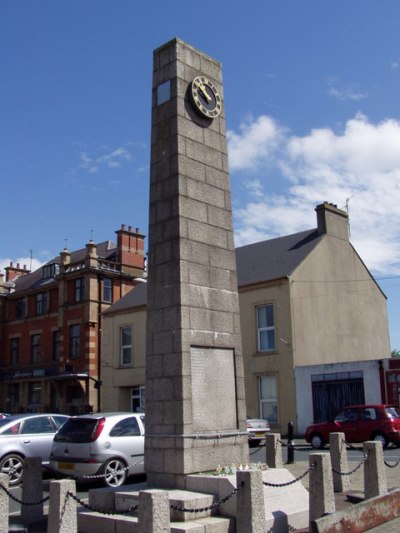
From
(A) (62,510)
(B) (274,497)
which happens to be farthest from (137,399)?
(A) (62,510)

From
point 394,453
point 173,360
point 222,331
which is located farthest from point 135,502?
point 394,453

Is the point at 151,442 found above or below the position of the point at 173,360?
below

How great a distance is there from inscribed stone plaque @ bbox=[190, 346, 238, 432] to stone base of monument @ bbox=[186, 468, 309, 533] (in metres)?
0.91

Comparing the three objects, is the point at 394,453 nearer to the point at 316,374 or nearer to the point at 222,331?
the point at 316,374

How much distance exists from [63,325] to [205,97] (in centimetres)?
3218

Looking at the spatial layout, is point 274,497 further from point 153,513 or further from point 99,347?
point 99,347

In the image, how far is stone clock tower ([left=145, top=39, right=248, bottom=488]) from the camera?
9312 mm

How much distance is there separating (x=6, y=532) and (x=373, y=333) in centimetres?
2955

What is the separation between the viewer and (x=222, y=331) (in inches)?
401

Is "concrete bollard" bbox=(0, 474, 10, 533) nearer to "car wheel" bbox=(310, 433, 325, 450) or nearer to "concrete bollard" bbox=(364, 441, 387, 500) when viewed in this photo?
"concrete bollard" bbox=(364, 441, 387, 500)

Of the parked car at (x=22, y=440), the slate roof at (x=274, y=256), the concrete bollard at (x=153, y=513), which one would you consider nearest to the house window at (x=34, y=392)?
the slate roof at (x=274, y=256)

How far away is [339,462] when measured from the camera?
11820 mm

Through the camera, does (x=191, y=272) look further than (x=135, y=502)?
Yes

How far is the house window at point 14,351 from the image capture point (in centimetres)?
4525
